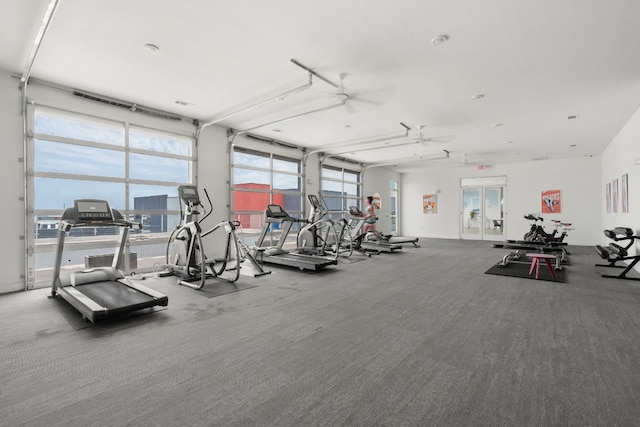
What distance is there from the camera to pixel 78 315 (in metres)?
3.53

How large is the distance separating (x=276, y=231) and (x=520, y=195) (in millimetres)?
9626

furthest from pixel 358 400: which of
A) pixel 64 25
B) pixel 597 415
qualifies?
pixel 64 25

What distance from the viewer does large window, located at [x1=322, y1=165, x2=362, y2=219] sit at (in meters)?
10.6

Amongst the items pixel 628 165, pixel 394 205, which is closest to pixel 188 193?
pixel 628 165

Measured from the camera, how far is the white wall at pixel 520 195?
10.7 meters

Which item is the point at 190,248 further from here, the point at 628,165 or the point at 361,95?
the point at 628,165

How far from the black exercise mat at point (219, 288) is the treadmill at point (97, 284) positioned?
743 mm

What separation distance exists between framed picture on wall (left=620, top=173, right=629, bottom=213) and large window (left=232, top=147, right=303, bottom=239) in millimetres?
7535

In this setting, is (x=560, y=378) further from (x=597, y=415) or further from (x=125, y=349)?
(x=125, y=349)

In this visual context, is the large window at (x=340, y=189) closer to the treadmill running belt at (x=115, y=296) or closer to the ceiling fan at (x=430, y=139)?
the ceiling fan at (x=430, y=139)

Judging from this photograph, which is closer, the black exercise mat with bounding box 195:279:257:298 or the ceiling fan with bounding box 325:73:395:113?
the black exercise mat with bounding box 195:279:257:298

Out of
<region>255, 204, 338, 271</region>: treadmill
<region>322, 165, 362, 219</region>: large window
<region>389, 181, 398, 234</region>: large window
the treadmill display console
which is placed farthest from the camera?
<region>389, 181, 398, 234</region>: large window

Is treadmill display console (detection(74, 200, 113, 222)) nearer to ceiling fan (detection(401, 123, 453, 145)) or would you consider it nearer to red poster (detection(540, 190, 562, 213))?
ceiling fan (detection(401, 123, 453, 145))

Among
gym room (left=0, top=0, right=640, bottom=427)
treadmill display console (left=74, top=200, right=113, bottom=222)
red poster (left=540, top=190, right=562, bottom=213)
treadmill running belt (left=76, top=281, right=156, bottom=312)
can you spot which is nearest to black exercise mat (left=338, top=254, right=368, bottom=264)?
gym room (left=0, top=0, right=640, bottom=427)
